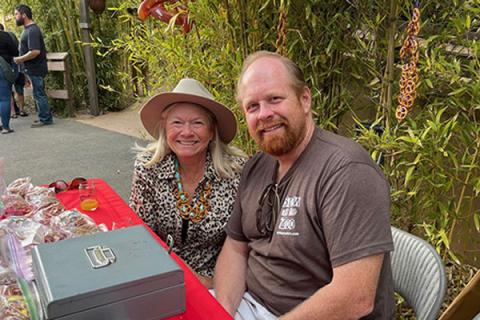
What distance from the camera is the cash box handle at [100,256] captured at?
1.03m

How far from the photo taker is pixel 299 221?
133 centimetres

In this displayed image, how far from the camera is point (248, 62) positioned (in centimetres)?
154

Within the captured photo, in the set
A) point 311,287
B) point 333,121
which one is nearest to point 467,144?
point 333,121

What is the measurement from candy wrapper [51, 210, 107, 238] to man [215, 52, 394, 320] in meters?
0.50

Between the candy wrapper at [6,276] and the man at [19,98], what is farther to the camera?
the man at [19,98]

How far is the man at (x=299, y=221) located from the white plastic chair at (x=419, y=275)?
0.10 meters

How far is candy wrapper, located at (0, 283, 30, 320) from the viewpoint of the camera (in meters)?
0.99

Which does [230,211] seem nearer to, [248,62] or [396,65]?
[248,62]

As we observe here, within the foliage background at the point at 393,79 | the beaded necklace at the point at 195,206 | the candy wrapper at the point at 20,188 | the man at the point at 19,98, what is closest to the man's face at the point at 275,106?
the foliage background at the point at 393,79

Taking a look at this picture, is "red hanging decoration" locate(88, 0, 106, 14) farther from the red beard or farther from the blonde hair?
the red beard

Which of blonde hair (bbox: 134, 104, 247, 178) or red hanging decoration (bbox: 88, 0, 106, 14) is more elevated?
red hanging decoration (bbox: 88, 0, 106, 14)

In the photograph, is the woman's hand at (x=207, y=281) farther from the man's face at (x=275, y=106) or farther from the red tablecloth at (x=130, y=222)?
the man's face at (x=275, y=106)

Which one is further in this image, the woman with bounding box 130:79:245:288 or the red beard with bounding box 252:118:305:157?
the woman with bounding box 130:79:245:288

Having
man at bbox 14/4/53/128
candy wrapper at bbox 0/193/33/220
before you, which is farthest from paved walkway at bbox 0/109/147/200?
candy wrapper at bbox 0/193/33/220
